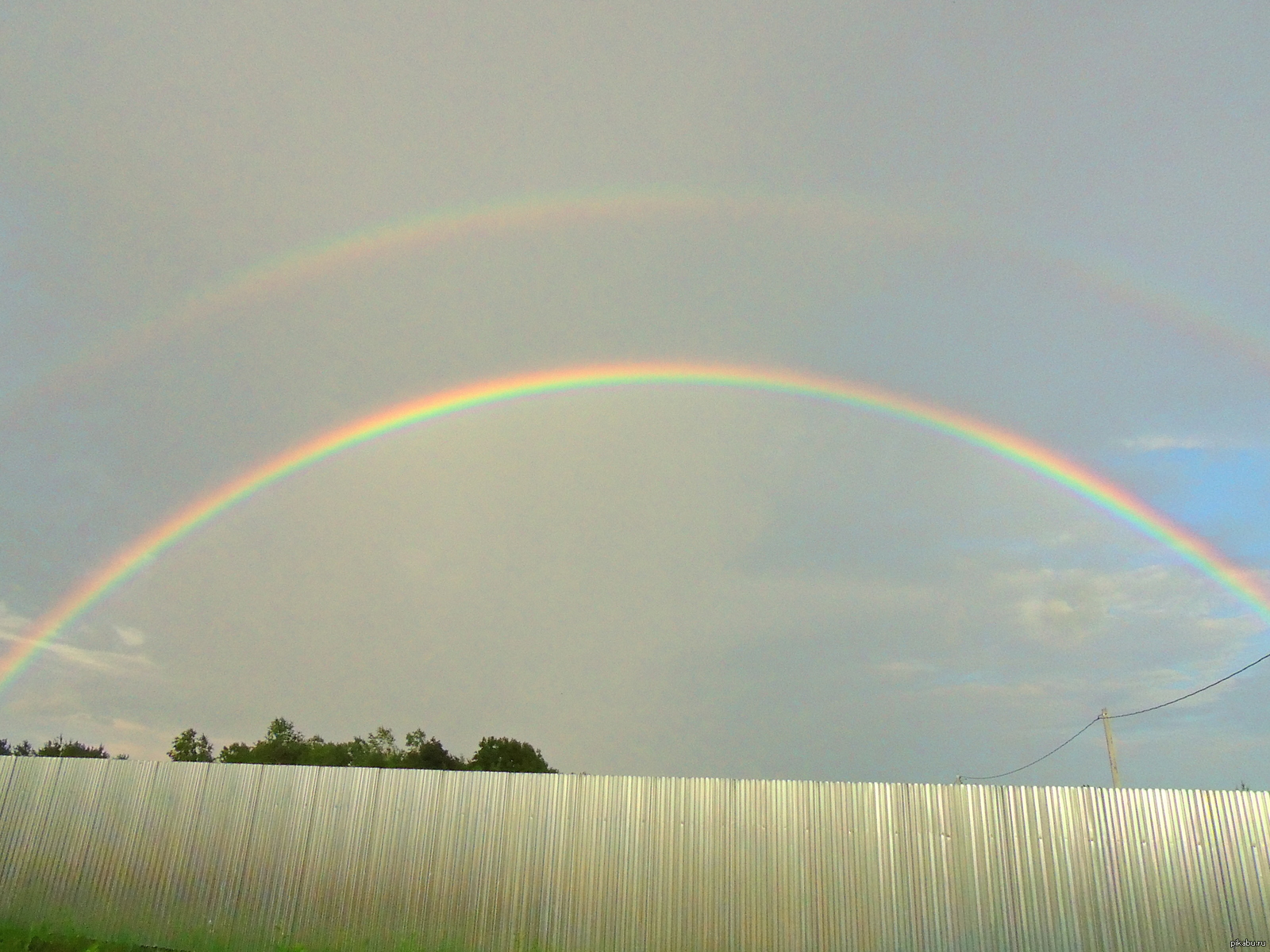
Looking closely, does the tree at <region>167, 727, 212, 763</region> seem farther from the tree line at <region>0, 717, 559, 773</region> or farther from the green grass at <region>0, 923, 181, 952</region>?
the green grass at <region>0, 923, 181, 952</region>

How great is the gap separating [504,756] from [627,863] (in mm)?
56778

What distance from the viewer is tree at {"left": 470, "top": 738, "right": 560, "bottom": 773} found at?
67.8 m

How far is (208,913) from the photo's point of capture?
16.5m

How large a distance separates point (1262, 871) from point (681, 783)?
9064mm

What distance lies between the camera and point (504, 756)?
68500mm

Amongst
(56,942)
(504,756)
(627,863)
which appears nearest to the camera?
(627,863)

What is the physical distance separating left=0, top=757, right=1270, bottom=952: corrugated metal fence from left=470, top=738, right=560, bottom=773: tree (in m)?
51.4

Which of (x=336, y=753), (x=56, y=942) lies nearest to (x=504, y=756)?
(x=336, y=753)

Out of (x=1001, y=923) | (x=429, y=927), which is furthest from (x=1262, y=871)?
(x=429, y=927)

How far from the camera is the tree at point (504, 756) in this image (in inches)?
2670

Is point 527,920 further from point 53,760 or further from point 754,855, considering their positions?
point 53,760

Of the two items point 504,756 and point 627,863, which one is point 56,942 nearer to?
point 627,863

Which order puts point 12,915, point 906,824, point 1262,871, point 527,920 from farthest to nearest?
point 12,915 < point 527,920 < point 906,824 < point 1262,871

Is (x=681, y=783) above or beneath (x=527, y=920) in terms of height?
above
